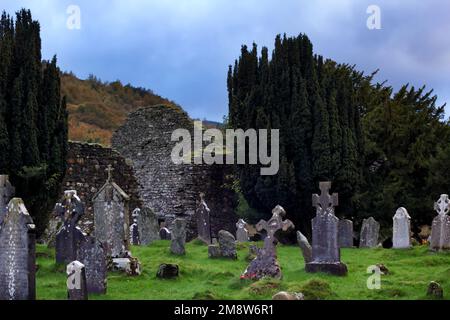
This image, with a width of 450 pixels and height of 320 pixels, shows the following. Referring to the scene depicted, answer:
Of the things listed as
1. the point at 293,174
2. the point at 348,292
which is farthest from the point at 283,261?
the point at 293,174

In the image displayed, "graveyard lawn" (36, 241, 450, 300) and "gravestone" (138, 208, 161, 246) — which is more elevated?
"gravestone" (138, 208, 161, 246)

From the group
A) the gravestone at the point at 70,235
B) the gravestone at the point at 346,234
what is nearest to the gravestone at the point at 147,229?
the gravestone at the point at 346,234

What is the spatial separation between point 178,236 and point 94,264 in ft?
21.3

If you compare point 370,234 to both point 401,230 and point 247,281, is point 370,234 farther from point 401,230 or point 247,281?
point 247,281

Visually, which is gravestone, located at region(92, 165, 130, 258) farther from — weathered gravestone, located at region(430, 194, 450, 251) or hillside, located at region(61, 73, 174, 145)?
hillside, located at region(61, 73, 174, 145)

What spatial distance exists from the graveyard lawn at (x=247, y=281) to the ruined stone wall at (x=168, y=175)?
12264mm

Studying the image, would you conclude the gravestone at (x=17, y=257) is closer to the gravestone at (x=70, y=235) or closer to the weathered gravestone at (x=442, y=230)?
the gravestone at (x=70, y=235)

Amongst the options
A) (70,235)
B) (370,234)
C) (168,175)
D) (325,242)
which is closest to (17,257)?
(70,235)

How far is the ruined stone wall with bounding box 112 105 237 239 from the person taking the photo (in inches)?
1330

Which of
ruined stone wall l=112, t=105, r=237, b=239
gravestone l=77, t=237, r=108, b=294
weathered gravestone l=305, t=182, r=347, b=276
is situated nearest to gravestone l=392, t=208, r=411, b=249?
weathered gravestone l=305, t=182, r=347, b=276

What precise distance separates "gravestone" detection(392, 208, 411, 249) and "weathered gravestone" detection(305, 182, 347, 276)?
18.4 feet

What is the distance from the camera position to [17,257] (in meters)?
12.4
